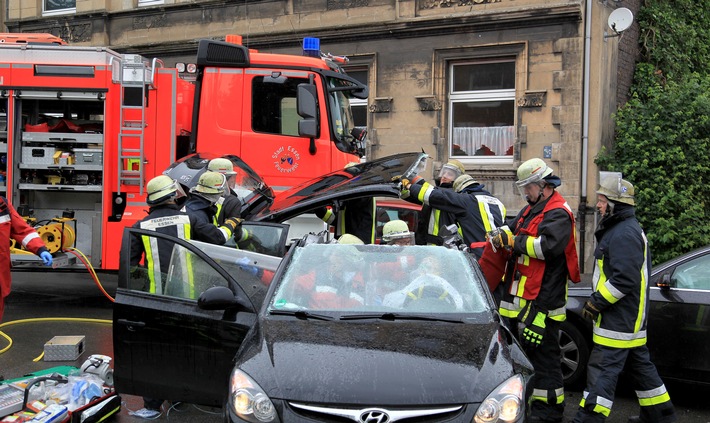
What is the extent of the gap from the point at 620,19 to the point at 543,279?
857 cm

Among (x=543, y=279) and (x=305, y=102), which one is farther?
(x=305, y=102)

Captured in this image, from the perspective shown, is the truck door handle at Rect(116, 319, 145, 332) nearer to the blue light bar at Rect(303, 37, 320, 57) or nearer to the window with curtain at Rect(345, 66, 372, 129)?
the blue light bar at Rect(303, 37, 320, 57)

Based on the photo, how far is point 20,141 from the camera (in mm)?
8445

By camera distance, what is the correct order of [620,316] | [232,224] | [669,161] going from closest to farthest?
[620,316] → [232,224] → [669,161]

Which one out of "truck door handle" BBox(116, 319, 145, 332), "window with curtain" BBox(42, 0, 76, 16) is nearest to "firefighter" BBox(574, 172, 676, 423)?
"truck door handle" BBox(116, 319, 145, 332)

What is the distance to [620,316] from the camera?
4.98m

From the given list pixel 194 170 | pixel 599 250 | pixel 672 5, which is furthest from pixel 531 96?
pixel 599 250

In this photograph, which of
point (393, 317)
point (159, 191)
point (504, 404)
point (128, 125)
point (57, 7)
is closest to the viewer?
point (504, 404)

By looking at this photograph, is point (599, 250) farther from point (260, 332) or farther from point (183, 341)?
point (183, 341)

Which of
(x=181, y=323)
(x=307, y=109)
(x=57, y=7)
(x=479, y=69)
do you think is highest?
(x=57, y=7)

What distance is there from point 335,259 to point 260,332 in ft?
2.53

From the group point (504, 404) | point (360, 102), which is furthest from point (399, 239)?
point (360, 102)

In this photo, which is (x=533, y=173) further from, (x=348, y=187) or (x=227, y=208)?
(x=227, y=208)

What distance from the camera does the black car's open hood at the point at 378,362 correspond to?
10.8 ft
